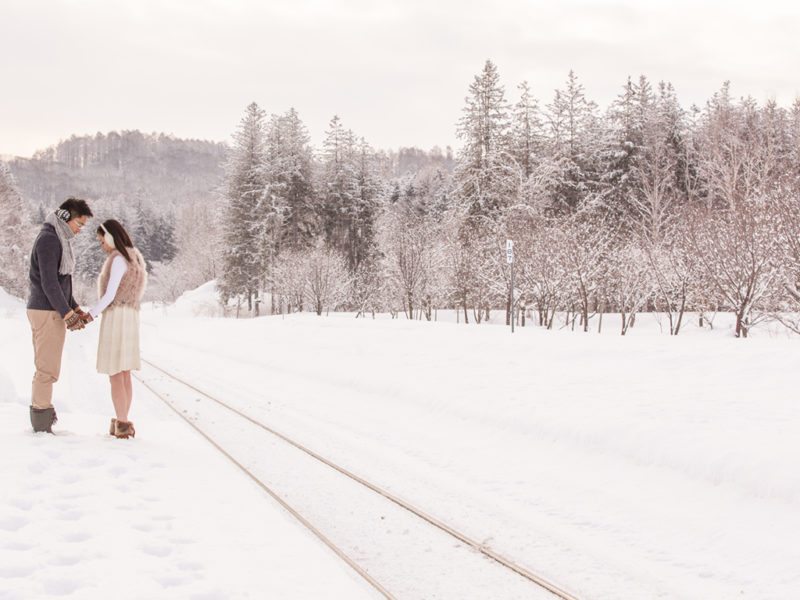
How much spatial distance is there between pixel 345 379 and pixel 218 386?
2.92m

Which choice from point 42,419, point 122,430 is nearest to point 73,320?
point 42,419

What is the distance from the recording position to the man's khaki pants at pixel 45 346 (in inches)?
258

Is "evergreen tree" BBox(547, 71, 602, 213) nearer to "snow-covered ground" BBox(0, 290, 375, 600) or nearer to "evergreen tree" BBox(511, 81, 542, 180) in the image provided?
"evergreen tree" BBox(511, 81, 542, 180)

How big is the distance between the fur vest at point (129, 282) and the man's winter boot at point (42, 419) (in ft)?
4.49

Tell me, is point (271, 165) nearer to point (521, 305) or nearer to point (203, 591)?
point (521, 305)

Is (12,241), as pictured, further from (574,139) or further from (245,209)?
(574,139)

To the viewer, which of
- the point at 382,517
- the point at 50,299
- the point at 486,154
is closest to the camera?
the point at 382,517

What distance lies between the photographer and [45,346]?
6.59 metres

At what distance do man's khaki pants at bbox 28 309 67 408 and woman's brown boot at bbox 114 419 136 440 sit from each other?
85cm

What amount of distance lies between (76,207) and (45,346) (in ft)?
5.20

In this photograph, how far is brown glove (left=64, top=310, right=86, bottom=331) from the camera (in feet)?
21.1

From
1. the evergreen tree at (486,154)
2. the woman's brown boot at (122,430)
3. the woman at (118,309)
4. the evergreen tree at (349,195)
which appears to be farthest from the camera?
the evergreen tree at (349,195)

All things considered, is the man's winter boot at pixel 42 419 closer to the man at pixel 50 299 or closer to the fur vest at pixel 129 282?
the man at pixel 50 299

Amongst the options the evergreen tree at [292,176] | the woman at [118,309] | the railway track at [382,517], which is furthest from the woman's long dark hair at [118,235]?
the evergreen tree at [292,176]
